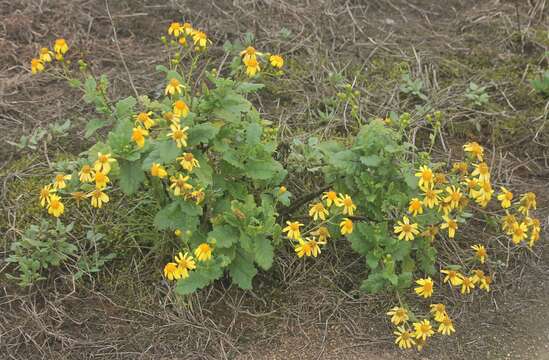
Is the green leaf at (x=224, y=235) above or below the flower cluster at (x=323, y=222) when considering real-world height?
below

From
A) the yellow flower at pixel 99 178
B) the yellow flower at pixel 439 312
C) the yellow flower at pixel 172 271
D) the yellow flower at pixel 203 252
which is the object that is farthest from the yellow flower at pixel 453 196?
the yellow flower at pixel 99 178

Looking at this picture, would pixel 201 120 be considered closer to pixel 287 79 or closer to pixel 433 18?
pixel 287 79

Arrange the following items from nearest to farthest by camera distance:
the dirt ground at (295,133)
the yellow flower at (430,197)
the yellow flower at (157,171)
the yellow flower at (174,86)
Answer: the yellow flower at (157,171) < the yellow flower at (174,86) < the yellow flower at (430,197) < the dirt ground at (295,133)

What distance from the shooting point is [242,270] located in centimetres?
252

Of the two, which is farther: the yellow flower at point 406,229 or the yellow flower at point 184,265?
the yellow flower at point 406,229

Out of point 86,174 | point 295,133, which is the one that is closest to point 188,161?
point 86,174

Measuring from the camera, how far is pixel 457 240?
3006mm

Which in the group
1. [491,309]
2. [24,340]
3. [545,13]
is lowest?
[24,340]

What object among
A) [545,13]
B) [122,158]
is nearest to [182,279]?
[122,158]

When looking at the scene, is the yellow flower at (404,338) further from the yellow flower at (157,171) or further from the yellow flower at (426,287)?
the yellow flower at (157,171)

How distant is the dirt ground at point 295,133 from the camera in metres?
2.60

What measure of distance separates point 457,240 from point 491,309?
1.17 feet

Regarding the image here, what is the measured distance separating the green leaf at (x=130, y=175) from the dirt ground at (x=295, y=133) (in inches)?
19.7

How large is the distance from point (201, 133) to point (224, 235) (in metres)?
0.37
